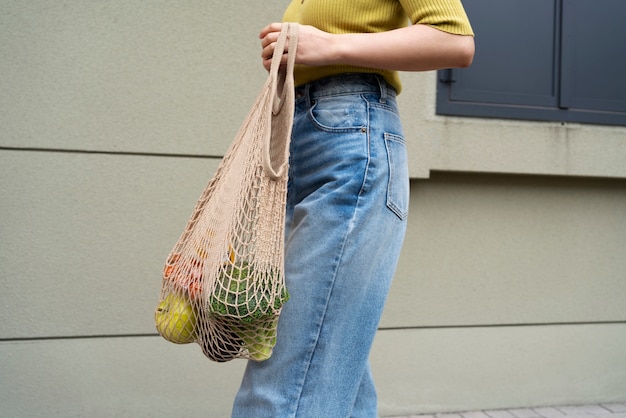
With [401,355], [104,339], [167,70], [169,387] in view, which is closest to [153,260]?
[104,339]

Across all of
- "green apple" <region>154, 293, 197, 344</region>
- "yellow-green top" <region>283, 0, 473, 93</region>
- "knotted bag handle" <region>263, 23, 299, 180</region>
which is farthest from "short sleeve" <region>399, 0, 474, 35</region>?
"green apple" <region>154, 293, 197, 344</region>

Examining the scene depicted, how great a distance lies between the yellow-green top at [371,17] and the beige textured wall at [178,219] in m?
1.60

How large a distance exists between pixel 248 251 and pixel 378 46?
20.6 inches

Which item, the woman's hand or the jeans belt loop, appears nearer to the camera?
the woman's hand

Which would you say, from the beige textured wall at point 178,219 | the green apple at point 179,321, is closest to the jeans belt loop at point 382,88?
the green apple at point 179,321

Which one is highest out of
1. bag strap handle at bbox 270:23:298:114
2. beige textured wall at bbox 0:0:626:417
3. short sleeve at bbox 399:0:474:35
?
short sleeve at bbox 399:0:474:35

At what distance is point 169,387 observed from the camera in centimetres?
296

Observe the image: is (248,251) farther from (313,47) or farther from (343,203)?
(313,47)

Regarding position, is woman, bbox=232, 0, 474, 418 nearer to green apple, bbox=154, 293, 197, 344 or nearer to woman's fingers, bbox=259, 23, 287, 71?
woman's fingers, bbox=259, 23, 287, 71

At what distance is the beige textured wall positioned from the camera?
9.17ft

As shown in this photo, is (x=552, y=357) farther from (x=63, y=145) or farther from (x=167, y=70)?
(x=63, y=145)

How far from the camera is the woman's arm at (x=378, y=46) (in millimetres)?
1304

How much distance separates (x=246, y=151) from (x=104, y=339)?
1.91m

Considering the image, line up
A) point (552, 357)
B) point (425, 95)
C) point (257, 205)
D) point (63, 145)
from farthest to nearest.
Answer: point (552, 357) → point (425, 95) → point (63, 145) → point (257, 205)
